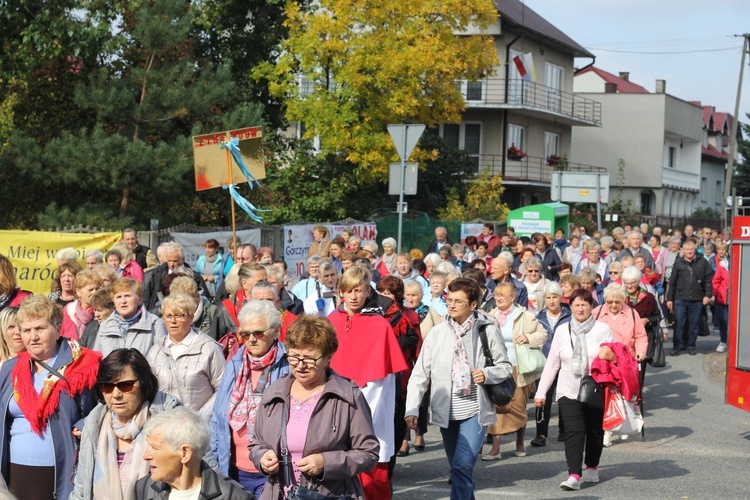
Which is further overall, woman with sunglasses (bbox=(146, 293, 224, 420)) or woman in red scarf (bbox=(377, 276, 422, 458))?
woman in red scarf (bbox=(377, 276, 422, 458))

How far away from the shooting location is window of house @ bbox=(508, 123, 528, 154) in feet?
161

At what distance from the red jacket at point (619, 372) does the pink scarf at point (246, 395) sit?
403 centimetres

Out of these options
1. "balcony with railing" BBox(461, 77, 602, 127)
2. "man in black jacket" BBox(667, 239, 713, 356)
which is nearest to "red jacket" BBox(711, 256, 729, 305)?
"man in black jacket" BBox(667, 239, 713, 356)

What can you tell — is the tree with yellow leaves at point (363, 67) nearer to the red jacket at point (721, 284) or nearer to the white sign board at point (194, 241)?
the white sign board at point (194, 241)

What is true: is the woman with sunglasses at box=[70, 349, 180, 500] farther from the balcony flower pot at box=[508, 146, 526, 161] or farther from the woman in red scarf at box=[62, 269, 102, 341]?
the balcony flower pot at box=[508, 146, 526, 161]

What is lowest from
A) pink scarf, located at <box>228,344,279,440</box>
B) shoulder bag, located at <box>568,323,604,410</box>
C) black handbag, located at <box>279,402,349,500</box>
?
shoulder bag, located at <box>568,323,604,410</box>

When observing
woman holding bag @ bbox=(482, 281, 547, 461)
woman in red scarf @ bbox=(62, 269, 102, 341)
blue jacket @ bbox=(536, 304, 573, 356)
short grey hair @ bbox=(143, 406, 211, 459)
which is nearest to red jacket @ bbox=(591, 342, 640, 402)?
woman holding bag @ bbox=(482, 281, 547, 461)

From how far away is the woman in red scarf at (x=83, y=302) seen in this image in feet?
28.8

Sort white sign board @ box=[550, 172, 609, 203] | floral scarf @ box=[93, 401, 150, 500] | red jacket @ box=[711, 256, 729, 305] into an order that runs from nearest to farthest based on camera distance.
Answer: floral scarf @ box=[93, 401, 150, 500] → red jacket @ box=[711, 256, 729, 305] → white sign board @ box=[550, 172, 609, 203]

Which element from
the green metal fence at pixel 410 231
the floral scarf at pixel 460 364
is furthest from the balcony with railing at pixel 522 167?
the floral scarf at pixel 460 364

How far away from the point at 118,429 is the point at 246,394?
996 mm

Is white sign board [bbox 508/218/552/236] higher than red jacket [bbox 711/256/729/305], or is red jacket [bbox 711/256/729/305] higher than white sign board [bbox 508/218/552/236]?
white sign board [bbox 508/218/552/236]

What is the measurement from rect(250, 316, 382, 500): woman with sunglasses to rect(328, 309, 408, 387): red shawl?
7.92ft

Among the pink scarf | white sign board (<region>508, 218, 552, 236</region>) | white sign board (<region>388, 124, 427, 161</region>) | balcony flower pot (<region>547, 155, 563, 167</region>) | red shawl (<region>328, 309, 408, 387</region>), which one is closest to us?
the pink scarf
